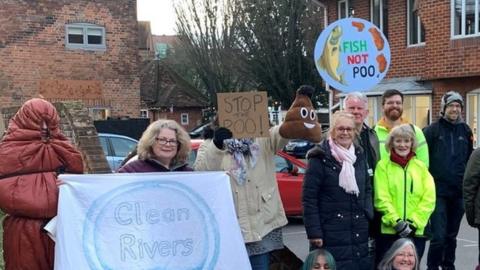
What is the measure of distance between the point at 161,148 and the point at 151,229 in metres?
0.50

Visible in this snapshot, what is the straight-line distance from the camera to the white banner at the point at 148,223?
3559 mm

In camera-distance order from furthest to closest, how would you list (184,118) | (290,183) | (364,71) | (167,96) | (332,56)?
(184,118) < (167,96) < (290,183) < (332,56) < (364,71)

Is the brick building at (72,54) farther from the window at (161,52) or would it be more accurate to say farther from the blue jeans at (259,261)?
the window at (161,52)

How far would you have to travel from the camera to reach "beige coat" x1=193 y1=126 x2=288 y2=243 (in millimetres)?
4043

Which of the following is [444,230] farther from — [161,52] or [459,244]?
[161,52]

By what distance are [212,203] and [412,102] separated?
12.7 m

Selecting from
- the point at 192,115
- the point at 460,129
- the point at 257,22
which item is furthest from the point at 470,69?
the point at 192,115

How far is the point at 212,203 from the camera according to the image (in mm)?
3830

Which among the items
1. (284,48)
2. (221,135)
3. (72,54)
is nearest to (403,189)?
(221,135)

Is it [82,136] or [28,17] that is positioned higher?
[28,17]

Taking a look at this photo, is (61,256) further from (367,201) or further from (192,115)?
(192,115)

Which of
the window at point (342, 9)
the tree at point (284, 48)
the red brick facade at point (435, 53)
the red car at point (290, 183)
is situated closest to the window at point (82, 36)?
the window at point (342, 9)

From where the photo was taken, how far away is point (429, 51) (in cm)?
1462

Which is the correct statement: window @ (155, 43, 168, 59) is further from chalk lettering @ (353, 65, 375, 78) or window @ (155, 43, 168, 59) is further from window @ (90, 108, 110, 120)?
chalk lettering @ (353, 65, 375, 78)
